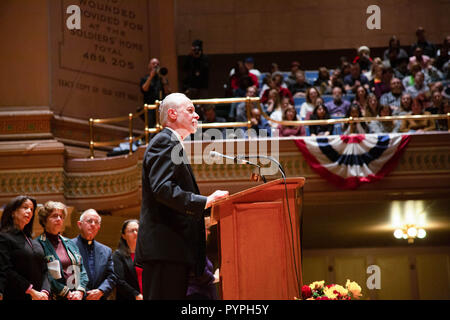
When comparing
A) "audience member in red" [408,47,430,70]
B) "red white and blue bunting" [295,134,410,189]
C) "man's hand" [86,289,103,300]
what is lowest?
"man's hand" [86,289,103,300]

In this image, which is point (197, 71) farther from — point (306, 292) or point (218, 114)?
Result: point (306, 292)

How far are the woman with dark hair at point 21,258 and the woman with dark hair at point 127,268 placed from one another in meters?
0.86

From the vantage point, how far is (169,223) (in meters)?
3.51

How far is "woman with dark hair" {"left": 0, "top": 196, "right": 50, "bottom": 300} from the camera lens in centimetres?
480

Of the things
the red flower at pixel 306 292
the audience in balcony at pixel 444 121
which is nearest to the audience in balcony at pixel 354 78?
the audience in balcony at pixel 444 121

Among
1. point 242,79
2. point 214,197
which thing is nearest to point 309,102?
point 242,79

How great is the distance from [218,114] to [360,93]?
2.29 metres

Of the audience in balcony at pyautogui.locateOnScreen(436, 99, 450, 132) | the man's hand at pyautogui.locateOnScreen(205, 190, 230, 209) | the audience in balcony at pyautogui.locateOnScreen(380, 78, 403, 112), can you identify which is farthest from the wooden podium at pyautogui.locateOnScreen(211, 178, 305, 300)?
the audience in balcony at pyautogui.locateOnScreen(380, 78, 403, 112)

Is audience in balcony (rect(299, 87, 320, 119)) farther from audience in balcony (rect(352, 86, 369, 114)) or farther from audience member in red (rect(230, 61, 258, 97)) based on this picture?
audience member in red (rect(230, 61, 258, 97))

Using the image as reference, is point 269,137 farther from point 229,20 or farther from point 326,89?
point 229,20

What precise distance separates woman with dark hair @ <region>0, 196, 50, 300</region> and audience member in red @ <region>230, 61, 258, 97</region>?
674 cm
